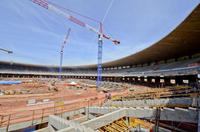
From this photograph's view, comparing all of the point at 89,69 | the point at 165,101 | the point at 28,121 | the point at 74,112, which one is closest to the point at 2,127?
the point at 28,121

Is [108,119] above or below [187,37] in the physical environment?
below

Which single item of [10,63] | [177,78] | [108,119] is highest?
[10,63]

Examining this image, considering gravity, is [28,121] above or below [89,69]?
below

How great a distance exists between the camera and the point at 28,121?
884 cm

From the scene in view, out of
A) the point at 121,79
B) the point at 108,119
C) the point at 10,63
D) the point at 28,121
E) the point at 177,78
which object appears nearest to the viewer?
the point at 108,119

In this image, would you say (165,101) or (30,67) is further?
(30,67)

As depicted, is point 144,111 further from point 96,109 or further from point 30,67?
point 30,67

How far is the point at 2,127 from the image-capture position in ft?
25.6

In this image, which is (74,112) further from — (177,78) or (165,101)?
(177,78)

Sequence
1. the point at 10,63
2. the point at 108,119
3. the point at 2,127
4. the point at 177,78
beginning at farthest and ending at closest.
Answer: the point at 10,63, the point at 177,78, the point at 2,127, the point at 108,119

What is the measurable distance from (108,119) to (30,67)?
93236mm

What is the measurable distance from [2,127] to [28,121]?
1687mm

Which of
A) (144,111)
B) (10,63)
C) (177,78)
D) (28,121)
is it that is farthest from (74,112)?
(10,63)

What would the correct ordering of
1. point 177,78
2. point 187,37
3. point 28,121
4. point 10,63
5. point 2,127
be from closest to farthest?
point 2,127 < point 28,121 < point 187,37 < point 177,78 < point 10,63
